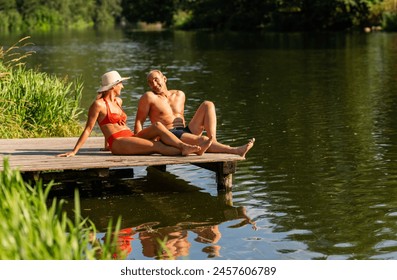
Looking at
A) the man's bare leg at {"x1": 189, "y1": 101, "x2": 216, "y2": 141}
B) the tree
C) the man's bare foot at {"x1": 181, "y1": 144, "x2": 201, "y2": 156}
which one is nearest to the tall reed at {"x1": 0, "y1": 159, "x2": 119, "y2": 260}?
the man's bare foot at {"x1": 181, "y1": 144, "x2": 201, "y2": 156}

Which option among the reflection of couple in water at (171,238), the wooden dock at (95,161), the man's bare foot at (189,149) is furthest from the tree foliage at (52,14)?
the reflection of couple in water at (171,238)

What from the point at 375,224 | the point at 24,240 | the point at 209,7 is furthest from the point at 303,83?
the point at 209,7

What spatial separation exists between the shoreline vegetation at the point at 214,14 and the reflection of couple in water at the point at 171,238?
5128 cm

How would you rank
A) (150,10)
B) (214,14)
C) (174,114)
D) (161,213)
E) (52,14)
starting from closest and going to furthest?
(161,213), (174,114), (214,14), (52,14), (150,10)

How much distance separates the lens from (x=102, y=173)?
34.8 feet

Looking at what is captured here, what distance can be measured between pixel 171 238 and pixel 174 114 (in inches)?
112

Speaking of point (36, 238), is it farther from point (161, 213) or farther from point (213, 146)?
point (213, 146)

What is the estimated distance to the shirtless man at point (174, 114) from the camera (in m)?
11.0

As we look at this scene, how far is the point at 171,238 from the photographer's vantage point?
889 centimetres

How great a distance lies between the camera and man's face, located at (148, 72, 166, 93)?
36.2 feet

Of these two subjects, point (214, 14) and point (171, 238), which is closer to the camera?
point (171, 238)

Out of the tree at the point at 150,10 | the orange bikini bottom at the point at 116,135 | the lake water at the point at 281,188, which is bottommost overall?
the tree at the point at 150,10

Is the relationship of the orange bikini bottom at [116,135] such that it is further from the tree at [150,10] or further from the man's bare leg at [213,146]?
the tree at [150,10]

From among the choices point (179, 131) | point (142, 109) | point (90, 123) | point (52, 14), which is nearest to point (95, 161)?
point (90, 123)
